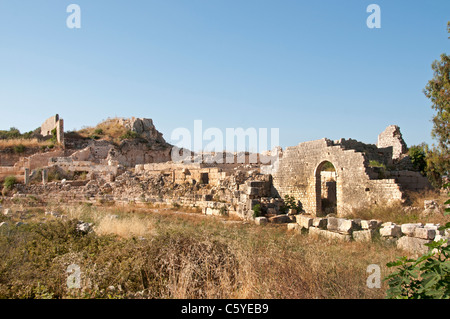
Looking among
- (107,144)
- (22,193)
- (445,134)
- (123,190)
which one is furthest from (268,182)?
(107,144)

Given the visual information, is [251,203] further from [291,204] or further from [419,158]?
[419,158]

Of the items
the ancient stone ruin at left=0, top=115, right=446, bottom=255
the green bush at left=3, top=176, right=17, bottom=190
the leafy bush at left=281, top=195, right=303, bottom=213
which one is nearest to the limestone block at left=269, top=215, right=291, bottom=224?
the ancient stone ruin at left=0, top=115, right=446, bottom=255

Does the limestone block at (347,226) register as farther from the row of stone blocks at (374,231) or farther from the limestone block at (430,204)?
the limestone block at (430,204)

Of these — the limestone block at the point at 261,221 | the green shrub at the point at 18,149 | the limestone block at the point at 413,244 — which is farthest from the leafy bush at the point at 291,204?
the green shrub at the point at 18,149

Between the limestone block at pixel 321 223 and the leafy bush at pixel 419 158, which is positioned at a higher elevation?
the leafy bush at pixel 419 158

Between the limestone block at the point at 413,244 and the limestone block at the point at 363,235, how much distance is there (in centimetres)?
80

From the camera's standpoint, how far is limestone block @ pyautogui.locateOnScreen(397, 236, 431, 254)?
7143 millimetres

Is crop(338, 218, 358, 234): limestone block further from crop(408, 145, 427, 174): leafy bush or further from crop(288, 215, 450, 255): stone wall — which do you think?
crop(408, 145, 427, 174): leafy bush

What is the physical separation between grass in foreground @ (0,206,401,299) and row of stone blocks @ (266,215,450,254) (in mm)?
426

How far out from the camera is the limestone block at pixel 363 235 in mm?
8458

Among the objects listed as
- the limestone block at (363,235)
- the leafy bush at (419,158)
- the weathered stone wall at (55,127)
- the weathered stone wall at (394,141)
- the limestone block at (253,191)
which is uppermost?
the weathered stone wall at (55,127)

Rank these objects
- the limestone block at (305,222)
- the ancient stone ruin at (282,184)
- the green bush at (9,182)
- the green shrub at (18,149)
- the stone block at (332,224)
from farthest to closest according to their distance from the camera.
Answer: the green shrub at (18,149) < the green bush at (9,182) < the ancient stone ruin at (282,184) < the limestone block at (305,222) < the stone block at (332,224)
